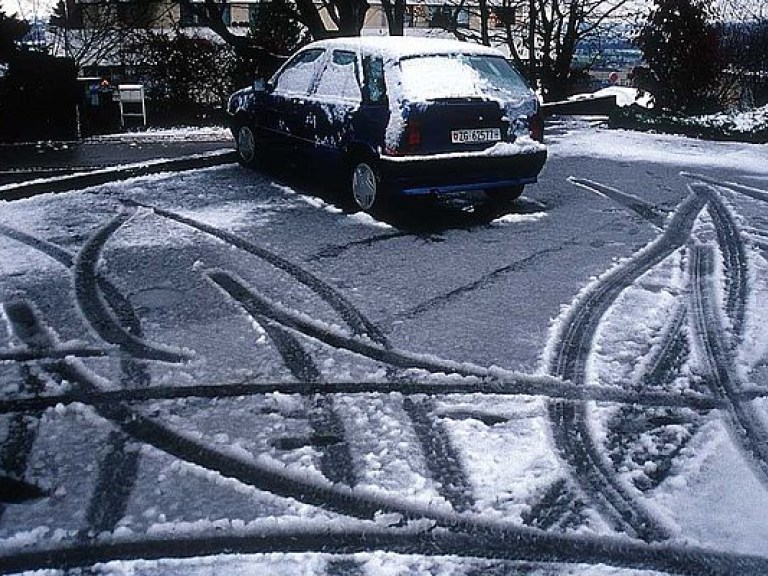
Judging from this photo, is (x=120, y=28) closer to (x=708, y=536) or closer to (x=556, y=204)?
(x=556, y=204)

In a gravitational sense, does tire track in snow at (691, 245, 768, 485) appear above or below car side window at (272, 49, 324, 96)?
below

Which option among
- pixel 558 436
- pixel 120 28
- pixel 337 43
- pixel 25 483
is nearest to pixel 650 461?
pixel 558 436

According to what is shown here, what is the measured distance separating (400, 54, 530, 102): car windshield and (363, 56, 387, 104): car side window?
23 centimetres

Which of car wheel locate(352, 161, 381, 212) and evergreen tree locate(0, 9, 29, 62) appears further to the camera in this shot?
evergreen tree locate(0, 9, 29, 62)

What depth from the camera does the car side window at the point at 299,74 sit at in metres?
9.14

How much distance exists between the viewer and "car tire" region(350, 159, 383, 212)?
7.97 meters

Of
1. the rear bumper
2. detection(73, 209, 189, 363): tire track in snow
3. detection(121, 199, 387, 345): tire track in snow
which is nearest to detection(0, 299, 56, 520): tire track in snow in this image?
detection(73, 209, 189, 363): tire track in snow

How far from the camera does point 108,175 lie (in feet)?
32.6

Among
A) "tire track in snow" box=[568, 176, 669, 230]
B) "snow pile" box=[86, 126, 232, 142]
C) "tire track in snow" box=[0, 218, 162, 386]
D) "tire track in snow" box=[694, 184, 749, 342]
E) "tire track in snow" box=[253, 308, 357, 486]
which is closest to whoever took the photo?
"tire track in snow" box=[253, 308, 357, 486]

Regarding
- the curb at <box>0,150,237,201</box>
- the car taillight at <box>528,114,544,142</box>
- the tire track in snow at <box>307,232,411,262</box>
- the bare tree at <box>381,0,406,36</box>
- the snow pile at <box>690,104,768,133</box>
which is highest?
the bare tree at <box>381,0,406,36</box>

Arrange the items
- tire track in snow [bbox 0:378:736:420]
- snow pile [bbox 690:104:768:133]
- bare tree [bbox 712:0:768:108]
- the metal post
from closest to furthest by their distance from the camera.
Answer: tire track in snow [bbox 0:378:736:420], snow pile [bbox 690:104:768:133], bare tree [bbox 712:0:768:108], the metal post

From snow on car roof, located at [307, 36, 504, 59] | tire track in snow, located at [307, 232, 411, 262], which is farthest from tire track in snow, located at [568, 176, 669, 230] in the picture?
tire track in snow, located at [307, 232, 411, 262]

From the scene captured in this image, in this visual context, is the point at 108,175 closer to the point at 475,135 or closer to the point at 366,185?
the point at 366,185

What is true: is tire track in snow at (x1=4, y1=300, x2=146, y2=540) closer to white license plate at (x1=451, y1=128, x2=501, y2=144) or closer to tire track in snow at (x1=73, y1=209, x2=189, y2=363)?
tire track in snow at (x1=73, y1=209, x2=189, y2=363)
